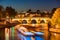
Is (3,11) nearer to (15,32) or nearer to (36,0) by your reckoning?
(15,32)

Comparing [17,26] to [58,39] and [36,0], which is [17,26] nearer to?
[36,0]

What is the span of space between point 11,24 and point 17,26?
0.46 ft

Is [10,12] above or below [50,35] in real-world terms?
above

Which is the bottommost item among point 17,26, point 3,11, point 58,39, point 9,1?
point 58,39

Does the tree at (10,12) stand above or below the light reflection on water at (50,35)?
above

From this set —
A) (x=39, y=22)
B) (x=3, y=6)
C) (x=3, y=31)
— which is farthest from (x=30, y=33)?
(x=3, y=6)

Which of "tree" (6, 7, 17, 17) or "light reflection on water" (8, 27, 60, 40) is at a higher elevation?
"tree" (6, 7, 17, 17)

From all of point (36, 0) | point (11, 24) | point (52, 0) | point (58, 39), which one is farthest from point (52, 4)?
point (11, 24)

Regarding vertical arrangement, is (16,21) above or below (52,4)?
below

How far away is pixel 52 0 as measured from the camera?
340cm

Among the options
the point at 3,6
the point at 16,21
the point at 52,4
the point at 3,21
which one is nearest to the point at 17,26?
the point at 16,21

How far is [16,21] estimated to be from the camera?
3354 mm

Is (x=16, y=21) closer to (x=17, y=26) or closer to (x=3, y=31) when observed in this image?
(x=17, y=26)

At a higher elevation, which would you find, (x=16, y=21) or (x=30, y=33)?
(x=16, y=21)
